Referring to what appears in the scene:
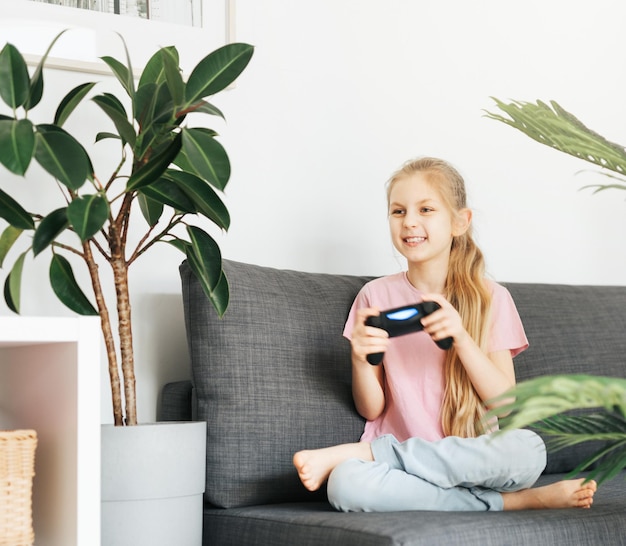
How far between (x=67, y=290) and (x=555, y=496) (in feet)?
2.75

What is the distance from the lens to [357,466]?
1.43m

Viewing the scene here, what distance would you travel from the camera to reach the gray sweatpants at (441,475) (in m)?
1.40

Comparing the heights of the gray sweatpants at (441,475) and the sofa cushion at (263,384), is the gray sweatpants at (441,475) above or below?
below

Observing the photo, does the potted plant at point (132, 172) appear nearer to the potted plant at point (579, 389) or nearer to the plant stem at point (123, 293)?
the plant stem at point (123, 293)

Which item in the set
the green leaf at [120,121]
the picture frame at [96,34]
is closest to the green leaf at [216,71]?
the green leaf at [120,121]

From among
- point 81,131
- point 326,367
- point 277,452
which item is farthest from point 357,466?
point 81,131

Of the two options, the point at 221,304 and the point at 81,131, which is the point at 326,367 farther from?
the point at 81,131

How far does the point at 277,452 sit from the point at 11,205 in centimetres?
61

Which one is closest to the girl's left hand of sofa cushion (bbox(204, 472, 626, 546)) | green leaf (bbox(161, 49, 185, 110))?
sofa cushion (bbox(204, 472, 626, 546))

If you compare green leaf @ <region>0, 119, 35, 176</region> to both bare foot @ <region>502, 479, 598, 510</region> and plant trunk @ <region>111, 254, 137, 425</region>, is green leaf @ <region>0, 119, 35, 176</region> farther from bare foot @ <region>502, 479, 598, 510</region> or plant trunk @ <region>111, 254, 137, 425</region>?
bare foot @ <region>502, 479, 598, 510</region>

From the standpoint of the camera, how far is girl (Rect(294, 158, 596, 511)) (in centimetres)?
143

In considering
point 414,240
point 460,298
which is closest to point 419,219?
point 414,240

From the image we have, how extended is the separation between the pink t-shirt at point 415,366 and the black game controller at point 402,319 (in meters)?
0.14

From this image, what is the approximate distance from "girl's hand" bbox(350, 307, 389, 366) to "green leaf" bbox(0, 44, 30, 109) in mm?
670
